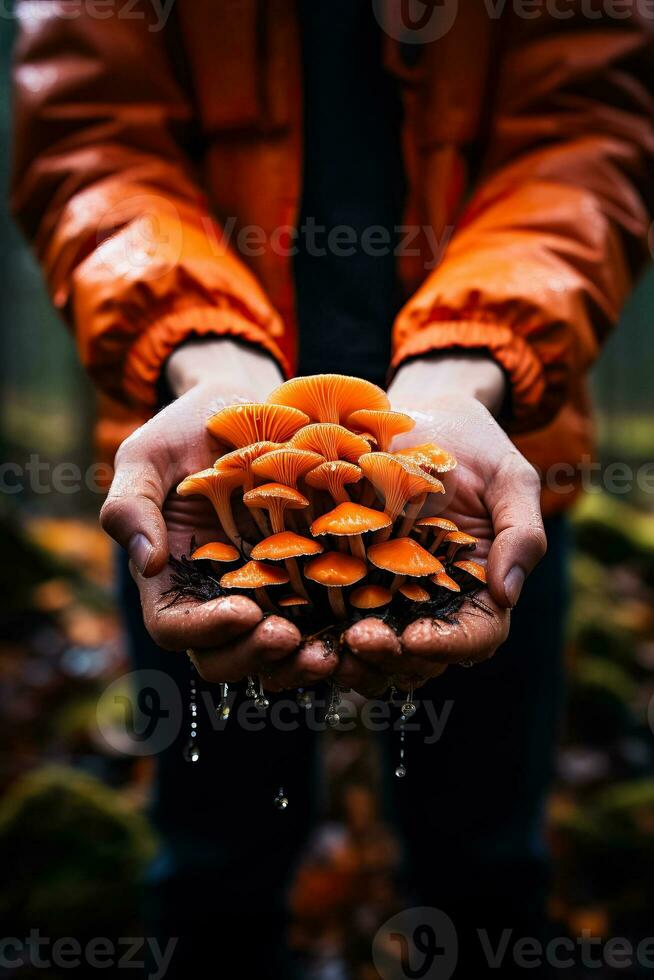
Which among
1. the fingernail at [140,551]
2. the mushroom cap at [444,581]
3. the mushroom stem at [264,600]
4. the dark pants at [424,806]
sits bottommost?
the dark pants at [424,806]

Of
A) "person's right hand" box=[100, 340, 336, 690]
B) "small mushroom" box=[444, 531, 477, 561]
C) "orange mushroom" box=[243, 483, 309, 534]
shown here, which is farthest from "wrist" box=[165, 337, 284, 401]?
"small mushroom" box=[444, 531, 477, 561]

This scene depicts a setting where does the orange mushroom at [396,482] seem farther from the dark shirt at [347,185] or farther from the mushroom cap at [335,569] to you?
the dark shirt at [347,185]

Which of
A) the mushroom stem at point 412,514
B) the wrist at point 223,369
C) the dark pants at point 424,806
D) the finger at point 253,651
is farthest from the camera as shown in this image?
the dark pants at point 424,806

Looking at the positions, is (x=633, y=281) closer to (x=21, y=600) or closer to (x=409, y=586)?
(x=409, y=586)

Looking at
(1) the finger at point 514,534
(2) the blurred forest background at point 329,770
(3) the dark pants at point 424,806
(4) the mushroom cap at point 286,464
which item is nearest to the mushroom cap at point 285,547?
(4) the mushroom cap at point 286,464

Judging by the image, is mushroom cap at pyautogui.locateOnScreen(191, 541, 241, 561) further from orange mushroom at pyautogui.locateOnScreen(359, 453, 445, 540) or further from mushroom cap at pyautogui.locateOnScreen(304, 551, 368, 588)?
orange mushroom at pyautogui.locateOnScreen(359, 453, 445, 540)

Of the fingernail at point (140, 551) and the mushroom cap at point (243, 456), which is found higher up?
the mushroom cap at point (243, 456)

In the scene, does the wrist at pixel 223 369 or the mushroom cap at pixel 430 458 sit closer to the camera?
the mushroom cap at pixel 430 458
